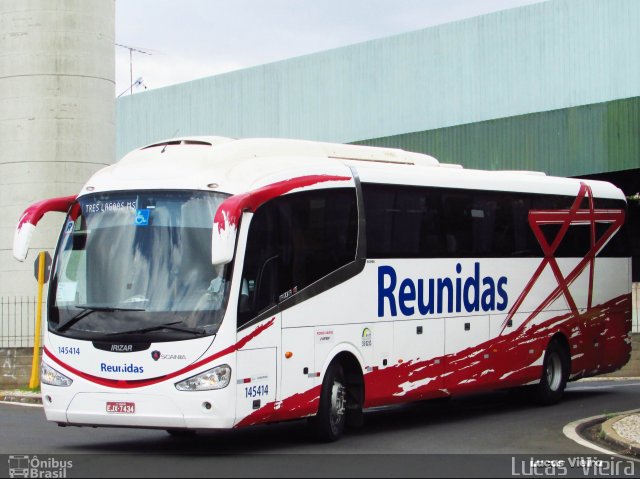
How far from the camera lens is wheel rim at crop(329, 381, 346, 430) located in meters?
15.5

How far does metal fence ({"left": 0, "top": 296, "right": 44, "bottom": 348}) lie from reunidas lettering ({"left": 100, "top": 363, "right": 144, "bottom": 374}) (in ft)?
49.8

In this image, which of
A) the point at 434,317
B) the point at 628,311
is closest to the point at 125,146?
the point at 628,311

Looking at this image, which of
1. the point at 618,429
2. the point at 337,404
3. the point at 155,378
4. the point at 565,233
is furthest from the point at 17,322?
the point at 618,429

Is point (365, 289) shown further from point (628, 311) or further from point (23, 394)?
point (23, 394)

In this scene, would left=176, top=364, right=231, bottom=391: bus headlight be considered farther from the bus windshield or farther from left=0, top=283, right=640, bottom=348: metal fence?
left=0, top=283, right=640, bottom=348: metal fence

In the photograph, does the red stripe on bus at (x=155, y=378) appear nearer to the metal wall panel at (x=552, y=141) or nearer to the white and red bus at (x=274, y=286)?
the white and red bus at (x=274, y=286)

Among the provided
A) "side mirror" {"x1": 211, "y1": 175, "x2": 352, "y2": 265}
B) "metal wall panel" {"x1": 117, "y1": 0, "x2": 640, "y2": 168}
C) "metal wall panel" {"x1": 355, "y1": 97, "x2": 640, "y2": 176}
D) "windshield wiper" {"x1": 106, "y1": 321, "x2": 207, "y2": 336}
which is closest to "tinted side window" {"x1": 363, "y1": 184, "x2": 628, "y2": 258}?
"side mirror" {"x1": 211, "y1": 175, "x2": 352, "y2": 265}

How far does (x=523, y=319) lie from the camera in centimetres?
1972

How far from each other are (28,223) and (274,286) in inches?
119

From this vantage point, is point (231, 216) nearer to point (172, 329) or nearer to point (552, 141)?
point (172, 329)

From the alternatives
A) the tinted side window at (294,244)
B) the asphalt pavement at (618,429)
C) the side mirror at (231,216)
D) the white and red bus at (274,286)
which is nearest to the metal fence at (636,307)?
the white and red bus at (274,286)

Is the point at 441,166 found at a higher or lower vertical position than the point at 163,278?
higher

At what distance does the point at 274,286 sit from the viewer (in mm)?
14500

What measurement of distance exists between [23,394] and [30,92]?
26.5 feet
